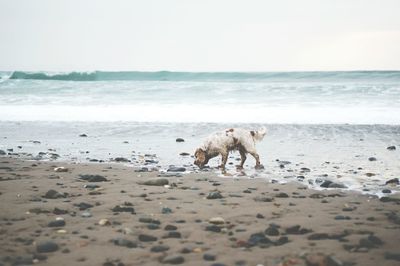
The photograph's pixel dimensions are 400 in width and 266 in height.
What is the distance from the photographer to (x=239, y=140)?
8.97 m

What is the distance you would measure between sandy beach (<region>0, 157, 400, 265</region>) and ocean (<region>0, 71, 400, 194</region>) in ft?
4.82

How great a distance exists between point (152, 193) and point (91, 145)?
5.95 meters

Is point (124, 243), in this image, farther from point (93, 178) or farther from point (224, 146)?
point (224, 146)

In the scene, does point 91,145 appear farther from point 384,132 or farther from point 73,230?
point 384,132

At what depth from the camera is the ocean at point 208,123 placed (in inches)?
384

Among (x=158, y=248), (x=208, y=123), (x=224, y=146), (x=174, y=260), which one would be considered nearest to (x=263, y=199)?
(x=158, y=248)

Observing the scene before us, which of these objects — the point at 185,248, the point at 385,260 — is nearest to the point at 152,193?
the point at 185,248

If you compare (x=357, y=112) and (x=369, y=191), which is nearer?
(x=369, y=191)

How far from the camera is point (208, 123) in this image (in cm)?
1714

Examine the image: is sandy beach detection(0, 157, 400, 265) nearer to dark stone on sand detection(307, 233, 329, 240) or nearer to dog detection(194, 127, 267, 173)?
dark stone on sand detection(307, 233, 329, 240)

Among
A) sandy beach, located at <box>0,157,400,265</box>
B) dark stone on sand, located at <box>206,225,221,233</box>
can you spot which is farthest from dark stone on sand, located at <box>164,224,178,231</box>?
dark stone on sand, located at <box>206,225,221,233</box>

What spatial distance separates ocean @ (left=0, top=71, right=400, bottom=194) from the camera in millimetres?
9766

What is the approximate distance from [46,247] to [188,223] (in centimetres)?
151

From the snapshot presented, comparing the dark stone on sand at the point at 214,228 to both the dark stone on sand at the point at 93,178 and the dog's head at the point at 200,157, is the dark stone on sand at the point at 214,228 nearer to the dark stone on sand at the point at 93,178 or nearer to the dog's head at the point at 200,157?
the dark stone on sand at the point at 93,178
